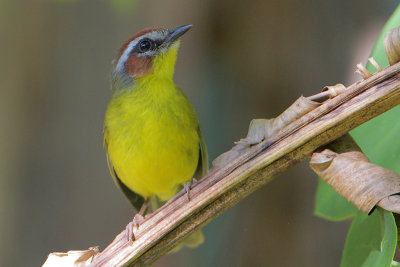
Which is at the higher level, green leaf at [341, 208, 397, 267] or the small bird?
the small bird

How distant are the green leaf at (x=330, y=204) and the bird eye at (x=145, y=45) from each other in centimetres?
143

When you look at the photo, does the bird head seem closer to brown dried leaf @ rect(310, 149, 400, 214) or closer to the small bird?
the small bird

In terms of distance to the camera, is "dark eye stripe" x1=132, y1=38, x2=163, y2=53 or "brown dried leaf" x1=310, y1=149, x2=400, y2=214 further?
"dark eye stripe" x1=132, y1=38, x2=163, y2=53

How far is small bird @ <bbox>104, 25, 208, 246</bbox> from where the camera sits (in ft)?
7.84

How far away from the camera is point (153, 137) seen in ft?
7.77

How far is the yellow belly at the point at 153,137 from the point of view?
2.38 metres

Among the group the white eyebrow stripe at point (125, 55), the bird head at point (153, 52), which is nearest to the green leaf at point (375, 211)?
the bird head at point (153, 52)

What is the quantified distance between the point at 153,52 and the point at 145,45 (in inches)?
2.8

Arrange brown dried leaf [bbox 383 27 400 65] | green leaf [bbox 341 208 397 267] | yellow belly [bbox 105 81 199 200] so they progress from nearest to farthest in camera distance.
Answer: green leaf [bbox 341 208 397 267] → brown dried leaf [bbox 383 27 400 65] → yellow belly [bbox 105 81 199 200]

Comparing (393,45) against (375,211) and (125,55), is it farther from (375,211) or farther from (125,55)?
(125,55)

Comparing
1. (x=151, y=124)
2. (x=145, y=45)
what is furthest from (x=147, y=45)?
(x=151, y=124)

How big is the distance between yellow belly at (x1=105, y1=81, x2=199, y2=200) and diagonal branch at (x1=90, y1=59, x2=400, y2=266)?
0.72m

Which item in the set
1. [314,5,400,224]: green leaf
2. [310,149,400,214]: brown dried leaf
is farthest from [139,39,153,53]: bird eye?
[310,149,400,214]: brown dried leaf

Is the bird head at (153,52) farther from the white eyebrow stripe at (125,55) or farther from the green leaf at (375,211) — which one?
the green leaf at (375,211)
